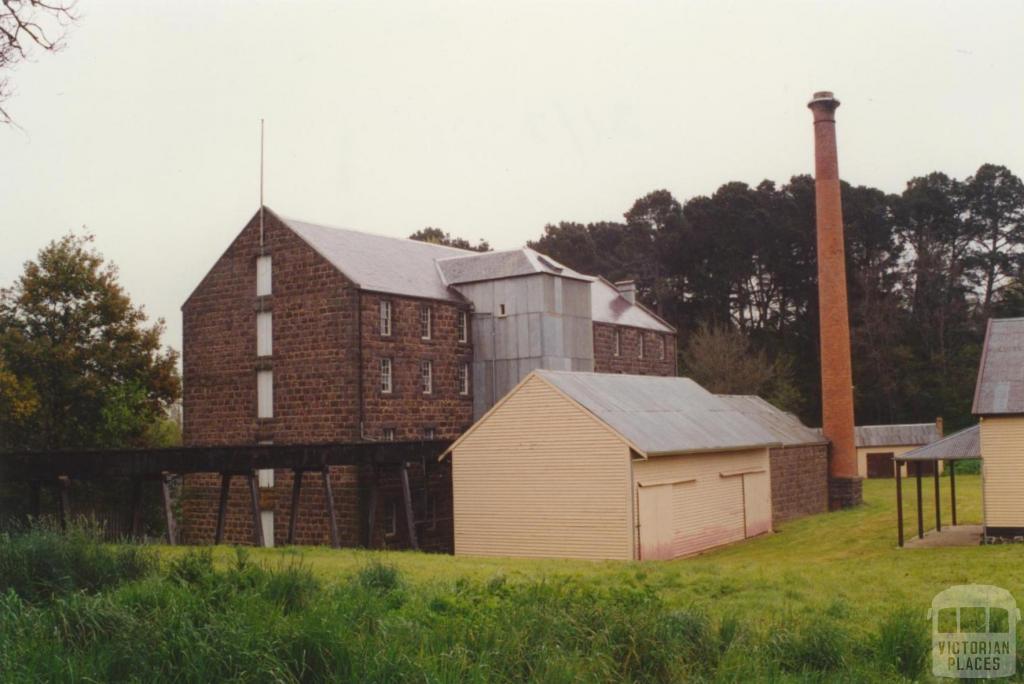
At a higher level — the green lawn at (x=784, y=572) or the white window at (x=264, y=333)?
the white window at (x=264, y=333)

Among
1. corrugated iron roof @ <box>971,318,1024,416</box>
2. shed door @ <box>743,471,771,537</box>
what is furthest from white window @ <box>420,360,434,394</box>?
corrugated iron roof @ <box>971,318,1024,416</box>

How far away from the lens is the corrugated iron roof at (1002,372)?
82.3ft

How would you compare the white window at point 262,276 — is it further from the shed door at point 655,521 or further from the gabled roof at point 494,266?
the shed door at point 655,521

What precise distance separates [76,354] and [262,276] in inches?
312

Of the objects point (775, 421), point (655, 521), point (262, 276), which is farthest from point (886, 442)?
point (262, 276)

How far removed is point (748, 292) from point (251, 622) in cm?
6721

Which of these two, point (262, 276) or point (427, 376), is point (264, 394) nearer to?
point (262, 276)

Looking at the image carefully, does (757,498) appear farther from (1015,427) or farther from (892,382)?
(892,382)

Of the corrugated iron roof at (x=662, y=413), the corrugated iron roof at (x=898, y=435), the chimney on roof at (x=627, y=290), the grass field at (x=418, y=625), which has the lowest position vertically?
the grass field at (x=418, y=625)

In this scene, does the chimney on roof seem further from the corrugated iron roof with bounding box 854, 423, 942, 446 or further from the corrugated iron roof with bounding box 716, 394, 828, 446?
the corrugated iron roof with bounding box 854, 423, 942, 446

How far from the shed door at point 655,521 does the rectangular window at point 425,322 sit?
12.3 metres

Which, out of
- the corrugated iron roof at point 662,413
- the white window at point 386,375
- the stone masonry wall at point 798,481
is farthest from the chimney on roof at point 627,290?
the white window at point 386,375

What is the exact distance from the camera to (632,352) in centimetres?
4691

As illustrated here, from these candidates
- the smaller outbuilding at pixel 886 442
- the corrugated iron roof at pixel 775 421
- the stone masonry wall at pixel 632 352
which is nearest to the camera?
the corrugated iron roof at pixel 775 421
